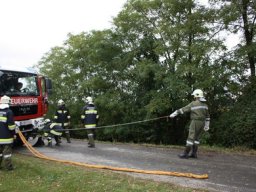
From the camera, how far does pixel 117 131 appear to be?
2223 cm

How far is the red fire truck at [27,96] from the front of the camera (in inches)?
478

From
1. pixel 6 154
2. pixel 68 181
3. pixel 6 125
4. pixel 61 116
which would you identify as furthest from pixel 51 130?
pixel 68 181

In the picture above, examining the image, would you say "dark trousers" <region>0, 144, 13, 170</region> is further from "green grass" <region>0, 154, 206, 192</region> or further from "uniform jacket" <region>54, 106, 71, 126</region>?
"uniform jacket" <region>54, 106, 71, 126</region>

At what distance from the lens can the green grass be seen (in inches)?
286

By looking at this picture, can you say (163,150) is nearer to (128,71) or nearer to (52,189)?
(52,189)

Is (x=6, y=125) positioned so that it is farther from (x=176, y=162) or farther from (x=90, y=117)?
(x=176, y=162)

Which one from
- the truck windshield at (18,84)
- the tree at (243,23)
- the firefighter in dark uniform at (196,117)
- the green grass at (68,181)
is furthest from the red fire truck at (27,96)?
the tree at (243,23)

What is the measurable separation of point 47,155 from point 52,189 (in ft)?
12.9

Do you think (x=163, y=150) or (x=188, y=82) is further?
(x=188, y=82)

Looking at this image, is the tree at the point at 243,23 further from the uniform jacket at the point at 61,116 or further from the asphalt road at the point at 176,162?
the uniform jacket at the point at 61,116

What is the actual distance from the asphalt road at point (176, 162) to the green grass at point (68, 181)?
581mm

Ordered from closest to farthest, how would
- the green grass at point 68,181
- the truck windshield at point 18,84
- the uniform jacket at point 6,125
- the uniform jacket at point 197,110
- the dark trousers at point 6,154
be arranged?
the green grass at point 68,181 < the uniform jacket at point 6,125 < the dark trousers at point 6,154 < the uniform jacket at point 197,110 < the truck windshield at point 18,84

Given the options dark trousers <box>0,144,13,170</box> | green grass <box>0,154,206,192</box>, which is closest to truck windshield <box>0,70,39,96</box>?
dark trousers <box>0,144,13,170</box>

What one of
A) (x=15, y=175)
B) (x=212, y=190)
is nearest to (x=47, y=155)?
(x=15, y=175)
